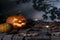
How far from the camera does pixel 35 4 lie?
1891 mm

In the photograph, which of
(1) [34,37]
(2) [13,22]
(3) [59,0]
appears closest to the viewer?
(1) [34,37]

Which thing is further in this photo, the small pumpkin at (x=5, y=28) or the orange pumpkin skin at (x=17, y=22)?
the orange pumpkin skin at (x=17, y=22)

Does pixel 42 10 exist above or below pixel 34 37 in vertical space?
above

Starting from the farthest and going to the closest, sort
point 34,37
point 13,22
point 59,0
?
point 59,0
point 13,22
point 34,37

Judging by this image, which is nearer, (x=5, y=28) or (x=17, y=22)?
(x=5, y=28)

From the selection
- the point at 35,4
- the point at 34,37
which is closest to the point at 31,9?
the point at 35,4

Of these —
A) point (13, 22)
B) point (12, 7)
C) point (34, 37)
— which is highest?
point (12, 7)

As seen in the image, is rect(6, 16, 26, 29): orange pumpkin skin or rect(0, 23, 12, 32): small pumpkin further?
rect(6, 16, 26, 29): orange pumpkin skin

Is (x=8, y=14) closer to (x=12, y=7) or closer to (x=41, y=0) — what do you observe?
(x=12, y=7)

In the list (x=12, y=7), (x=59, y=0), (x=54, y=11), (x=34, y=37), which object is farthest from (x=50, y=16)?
(x=34, y=37)

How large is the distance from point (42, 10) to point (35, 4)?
106 millimetres

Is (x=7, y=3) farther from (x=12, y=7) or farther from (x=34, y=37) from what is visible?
(x=34, y=37)

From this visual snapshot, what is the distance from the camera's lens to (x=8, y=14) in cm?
194

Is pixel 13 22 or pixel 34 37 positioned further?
pixel 13 22
